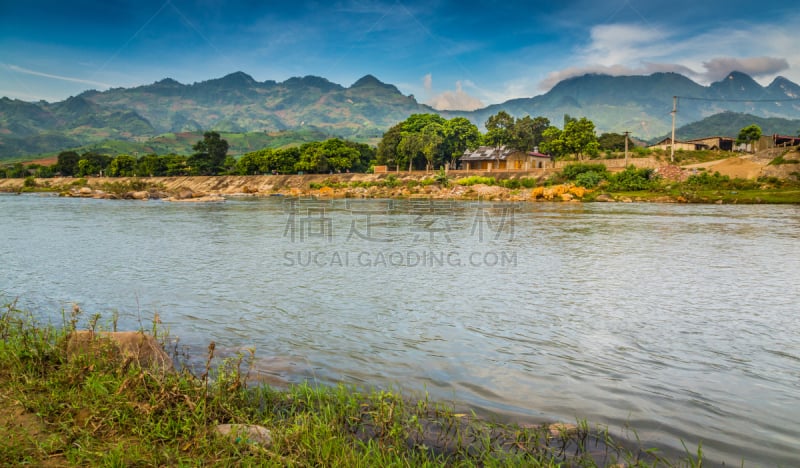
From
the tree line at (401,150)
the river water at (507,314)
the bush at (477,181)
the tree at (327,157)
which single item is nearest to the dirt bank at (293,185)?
the bush at (477,181)

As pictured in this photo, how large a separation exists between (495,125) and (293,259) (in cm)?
8979

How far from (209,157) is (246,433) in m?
138

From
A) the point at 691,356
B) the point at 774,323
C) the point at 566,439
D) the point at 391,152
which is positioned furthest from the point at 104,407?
the point at 391,152

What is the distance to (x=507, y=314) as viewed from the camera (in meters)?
11.5

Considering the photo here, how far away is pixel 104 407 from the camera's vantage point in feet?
17.6

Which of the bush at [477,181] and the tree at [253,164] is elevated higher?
the tree at [253,164]

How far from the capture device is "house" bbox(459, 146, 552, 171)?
106062mm

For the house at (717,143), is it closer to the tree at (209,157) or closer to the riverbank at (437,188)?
the riverbank at (437,188)

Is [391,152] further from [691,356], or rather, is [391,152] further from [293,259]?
[691,356]

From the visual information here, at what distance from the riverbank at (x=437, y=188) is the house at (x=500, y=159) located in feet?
40.4

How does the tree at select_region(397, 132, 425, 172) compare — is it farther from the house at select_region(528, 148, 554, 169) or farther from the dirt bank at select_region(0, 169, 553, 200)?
the house at select_region(528, 148, 554, 169)

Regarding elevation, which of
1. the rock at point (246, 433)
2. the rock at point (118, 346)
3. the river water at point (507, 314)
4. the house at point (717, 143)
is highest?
the house at point (717, 143)

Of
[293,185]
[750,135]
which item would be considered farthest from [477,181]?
[750,135]

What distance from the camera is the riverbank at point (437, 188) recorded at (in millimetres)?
60500
